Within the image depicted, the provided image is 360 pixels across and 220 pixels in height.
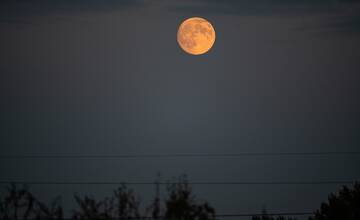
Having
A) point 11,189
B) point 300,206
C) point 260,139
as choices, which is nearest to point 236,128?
point 260,139

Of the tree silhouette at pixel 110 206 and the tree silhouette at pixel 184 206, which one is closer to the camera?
the tree silhouette at pixel 184 206

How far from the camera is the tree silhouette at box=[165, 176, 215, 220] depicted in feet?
60.9

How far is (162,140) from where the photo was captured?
543 ft

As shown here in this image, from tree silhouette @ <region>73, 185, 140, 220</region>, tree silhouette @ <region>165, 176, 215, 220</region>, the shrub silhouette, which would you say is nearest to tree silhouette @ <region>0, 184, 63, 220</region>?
the shrub silhouette

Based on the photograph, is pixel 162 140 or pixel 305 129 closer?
pixel 305 129

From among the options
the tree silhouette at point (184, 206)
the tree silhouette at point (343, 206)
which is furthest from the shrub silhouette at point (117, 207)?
the tree silhouette at point (343, 206)

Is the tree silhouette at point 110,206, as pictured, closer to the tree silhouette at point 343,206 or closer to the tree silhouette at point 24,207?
the tree silhouette at point 24,207

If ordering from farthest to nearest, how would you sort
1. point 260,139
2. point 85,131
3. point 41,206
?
point 85,131, point 260,139, point 41,206

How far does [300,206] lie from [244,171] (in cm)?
2227

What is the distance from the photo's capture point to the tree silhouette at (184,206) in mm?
18575

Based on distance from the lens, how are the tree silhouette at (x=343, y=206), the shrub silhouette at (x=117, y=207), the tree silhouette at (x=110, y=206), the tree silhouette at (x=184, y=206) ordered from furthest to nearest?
the tree silhouette at (x=343, y=206)
the tree silhouette at (x=110, y=206)
the shrub silhouette at (x=117, y=207)
the tree silhouette at (x=184, y=206)

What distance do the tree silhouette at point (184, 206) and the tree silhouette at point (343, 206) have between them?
16.2m

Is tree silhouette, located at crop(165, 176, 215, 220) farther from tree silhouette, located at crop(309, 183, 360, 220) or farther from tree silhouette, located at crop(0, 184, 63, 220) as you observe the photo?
tree silhouette, located at crop(309, 183, 360, 220)

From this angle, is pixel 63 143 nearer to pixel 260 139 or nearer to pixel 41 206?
pixel 260 139
